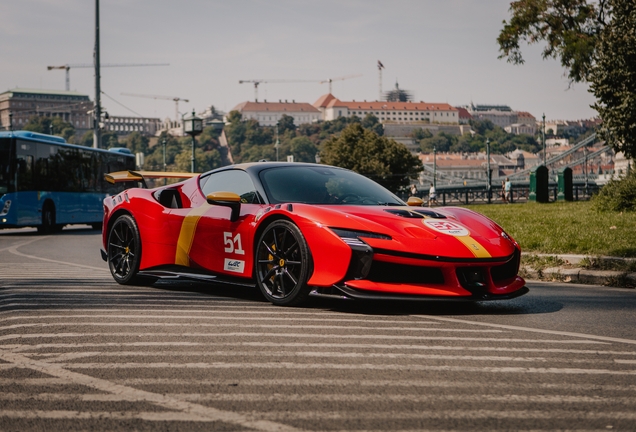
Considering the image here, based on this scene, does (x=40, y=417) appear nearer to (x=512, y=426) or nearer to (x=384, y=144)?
(x=512, y=426)

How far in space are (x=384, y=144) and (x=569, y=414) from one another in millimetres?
81204

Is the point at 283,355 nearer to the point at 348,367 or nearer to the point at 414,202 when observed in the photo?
the point at 348,367

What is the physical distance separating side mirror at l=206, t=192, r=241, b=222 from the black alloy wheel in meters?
0.44

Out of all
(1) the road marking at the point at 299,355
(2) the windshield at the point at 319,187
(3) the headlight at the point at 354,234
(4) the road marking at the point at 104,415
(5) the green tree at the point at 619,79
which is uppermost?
(5) the green tree at the point at 619,79

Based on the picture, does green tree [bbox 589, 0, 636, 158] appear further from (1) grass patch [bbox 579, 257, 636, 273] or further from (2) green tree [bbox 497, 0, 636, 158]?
(1) grass patch [bbox 579, 257, 636, 273]

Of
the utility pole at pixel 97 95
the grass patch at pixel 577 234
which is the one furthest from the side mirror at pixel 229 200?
the utility pole at pixel 97 95

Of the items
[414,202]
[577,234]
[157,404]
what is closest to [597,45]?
[577,234]

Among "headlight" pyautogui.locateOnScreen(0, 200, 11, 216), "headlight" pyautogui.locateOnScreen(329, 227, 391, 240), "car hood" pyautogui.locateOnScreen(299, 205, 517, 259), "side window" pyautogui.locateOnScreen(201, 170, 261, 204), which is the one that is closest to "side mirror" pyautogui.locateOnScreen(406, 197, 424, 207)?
"car hood" pyautogui.locateOnScreen(299, 205, 517, 259)

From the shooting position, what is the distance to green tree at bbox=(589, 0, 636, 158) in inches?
931

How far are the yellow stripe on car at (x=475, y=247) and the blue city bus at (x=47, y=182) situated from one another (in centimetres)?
1772

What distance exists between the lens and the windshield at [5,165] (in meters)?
21.9

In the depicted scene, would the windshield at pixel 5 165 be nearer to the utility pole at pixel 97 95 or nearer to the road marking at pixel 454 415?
the utility pole at pixel 97 95

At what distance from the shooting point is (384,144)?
84.0 metres

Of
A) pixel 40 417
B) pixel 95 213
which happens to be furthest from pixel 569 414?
pixel 95 213
